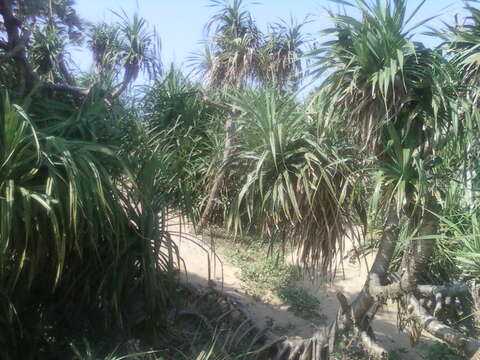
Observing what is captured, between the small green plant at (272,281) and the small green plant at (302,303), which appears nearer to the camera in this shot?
the small green plant at (302,303)

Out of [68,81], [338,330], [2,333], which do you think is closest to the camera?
[2,333]

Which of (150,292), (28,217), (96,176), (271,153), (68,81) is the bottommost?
(150,292)

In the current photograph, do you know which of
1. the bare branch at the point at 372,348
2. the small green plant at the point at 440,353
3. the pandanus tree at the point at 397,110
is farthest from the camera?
the small green plant at the point at 440,353

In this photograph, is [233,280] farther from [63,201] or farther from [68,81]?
[63,201]

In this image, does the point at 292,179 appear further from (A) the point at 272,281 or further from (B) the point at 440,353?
(A) the point at 272,281

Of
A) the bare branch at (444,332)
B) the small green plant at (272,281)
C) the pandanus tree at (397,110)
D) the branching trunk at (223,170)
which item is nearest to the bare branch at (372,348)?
the pandanus tree at (397,110)

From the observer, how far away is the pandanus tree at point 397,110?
365 cm

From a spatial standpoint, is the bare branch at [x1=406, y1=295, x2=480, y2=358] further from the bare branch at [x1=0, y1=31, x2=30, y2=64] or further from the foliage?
the bare branch at [x1=0, y1=31, x2=30, y2=64]

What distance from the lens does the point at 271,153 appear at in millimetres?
4297

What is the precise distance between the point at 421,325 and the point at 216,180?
250cm

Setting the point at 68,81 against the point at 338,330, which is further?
the point at 68,81

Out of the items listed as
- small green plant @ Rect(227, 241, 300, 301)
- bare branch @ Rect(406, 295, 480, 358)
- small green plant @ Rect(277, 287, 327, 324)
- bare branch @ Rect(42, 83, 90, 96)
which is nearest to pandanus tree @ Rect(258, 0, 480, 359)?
bare branch @ Rect(406, 295, 480, 358)

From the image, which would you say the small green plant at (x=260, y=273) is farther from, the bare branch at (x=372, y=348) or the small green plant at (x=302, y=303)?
the bare branch at (x=372, y=348)

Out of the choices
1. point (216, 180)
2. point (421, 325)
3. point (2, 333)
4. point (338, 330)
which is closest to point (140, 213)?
point (216, 180)
